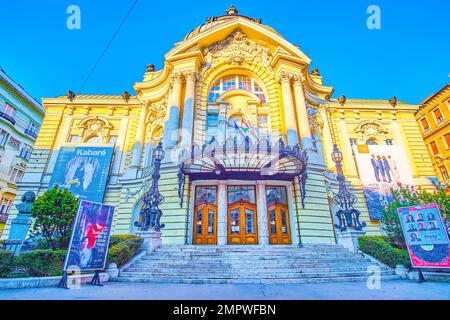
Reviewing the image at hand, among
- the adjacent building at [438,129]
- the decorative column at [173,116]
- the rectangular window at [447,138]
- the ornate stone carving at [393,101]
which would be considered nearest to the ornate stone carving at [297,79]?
the decorative column at [173,116]

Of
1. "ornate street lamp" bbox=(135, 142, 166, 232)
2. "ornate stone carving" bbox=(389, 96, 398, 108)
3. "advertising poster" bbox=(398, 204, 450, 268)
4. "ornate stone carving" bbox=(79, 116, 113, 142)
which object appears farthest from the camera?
"ornate stone carving" bbox=(389, 96, 398, 108)

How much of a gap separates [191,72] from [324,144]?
13.2 m

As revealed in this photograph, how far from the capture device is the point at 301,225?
45.0ft

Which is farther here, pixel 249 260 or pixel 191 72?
pixel 191 72

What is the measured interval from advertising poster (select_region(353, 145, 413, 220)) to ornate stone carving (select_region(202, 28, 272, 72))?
11.8m

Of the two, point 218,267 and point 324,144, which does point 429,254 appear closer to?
point 218,267

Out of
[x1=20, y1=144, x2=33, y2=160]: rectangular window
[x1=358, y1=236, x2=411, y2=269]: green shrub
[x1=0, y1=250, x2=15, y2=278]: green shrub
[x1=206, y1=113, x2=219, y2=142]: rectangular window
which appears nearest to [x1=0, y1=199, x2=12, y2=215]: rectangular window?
[x1=20, y1=144, x2=33, y2=160]: rectangular window

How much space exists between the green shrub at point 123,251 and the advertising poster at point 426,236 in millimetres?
11423

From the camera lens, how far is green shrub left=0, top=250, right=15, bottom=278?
22.8ft

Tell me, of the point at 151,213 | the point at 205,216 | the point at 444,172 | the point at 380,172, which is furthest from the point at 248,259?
the point at 444,172

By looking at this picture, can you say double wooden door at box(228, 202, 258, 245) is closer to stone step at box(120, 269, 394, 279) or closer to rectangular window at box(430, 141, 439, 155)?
stone step at box(120, 269, 394, 279)
